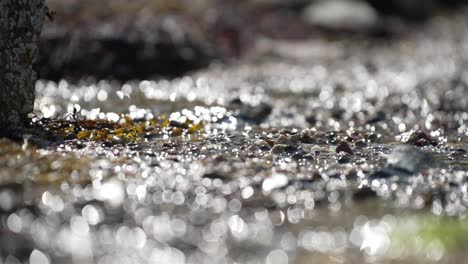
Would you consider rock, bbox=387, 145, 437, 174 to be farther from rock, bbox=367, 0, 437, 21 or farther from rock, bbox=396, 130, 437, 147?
rock, bbox=367, 0, 437, 21

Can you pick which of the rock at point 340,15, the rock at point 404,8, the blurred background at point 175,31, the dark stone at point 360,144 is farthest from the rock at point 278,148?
the rock at point 404,8

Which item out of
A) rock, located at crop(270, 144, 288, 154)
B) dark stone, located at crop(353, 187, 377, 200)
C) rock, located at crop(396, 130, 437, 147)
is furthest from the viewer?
rock, located at crop(396, 130, 437, 147)

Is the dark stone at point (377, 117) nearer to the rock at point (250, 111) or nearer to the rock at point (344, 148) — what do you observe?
the rock at point (250, 111)

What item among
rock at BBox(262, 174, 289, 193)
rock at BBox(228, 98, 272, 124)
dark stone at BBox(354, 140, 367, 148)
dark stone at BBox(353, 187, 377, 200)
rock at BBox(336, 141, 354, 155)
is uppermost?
rock at BBox(262, 174, 289, 193)

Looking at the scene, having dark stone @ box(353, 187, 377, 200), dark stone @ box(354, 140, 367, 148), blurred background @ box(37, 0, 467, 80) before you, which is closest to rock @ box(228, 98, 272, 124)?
dark stone @ box(354, 140, 367, 148)

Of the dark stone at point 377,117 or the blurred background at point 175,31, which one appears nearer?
the dark stone at point 377,117

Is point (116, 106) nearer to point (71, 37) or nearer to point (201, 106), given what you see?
point (201, 106)

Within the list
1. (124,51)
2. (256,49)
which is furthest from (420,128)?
(256,49)
